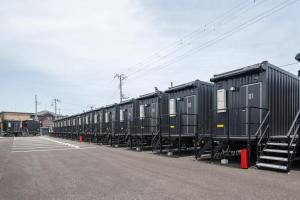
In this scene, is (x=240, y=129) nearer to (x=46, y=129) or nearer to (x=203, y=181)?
(x=203, y=181)

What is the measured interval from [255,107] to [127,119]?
1324 centimetres

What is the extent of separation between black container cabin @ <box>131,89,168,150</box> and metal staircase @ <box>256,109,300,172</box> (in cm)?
749

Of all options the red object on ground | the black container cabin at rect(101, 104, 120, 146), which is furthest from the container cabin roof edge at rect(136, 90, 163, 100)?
the red object on ground

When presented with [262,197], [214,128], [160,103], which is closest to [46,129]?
[160,103]

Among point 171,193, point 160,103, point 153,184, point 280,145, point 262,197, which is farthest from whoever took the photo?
point 160,103

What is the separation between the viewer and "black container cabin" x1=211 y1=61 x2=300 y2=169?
1005 centimetres

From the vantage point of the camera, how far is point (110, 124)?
24.2m

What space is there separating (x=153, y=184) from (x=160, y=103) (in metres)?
10.5

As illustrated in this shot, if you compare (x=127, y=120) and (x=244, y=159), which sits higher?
(x=127, y=120)

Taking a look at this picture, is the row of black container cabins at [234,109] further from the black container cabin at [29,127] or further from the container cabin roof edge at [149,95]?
the black container cabin at [29,127]

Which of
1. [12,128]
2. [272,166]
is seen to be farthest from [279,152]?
[12,128]

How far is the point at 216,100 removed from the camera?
12078mm

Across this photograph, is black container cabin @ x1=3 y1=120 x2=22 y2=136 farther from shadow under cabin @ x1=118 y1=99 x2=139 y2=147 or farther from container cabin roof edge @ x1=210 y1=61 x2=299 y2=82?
container cabin roof edge @ x1=210 y1=61 x2=299 y2=82

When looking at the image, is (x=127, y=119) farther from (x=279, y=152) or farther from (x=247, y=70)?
(x=279, y=152)
